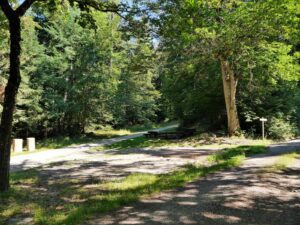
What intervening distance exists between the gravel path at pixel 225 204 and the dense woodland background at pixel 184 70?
781 cm

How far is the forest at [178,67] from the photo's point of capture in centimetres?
1403

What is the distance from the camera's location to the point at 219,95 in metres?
22.8

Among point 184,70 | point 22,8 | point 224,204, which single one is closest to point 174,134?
point 184,70

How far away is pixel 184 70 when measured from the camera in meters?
20.5

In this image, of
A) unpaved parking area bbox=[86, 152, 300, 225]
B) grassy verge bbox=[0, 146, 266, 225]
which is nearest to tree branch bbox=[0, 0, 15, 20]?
grassy verge bbox=[0, 146, 266, 225]

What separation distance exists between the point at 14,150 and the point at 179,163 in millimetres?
11393

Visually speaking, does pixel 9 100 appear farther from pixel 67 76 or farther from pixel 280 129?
pixel 67 76

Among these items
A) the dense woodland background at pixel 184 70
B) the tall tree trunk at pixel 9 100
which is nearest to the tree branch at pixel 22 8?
the tall tree trunk at pixel 9 100

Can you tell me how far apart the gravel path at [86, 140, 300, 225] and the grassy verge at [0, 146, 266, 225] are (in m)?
0.32

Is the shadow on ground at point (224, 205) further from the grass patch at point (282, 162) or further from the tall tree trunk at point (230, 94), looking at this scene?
the tall tree trunk at point (230, 94)

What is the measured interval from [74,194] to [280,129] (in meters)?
16.0

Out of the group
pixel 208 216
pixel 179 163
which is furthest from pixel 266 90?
pixel 208 216

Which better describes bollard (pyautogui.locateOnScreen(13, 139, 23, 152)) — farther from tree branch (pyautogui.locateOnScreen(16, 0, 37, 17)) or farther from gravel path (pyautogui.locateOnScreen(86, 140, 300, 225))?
gravel path (pyautogui.locateOnScreen(86, 140, 300, 225))

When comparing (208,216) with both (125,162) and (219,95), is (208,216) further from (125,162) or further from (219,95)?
(219,95)
